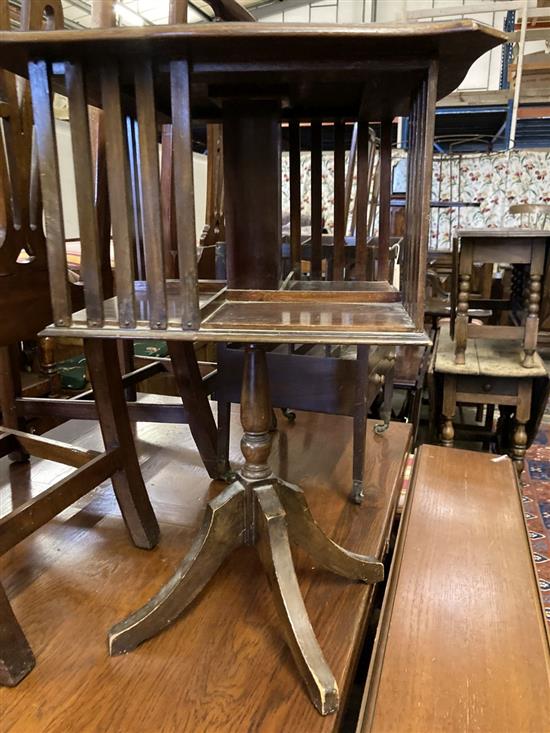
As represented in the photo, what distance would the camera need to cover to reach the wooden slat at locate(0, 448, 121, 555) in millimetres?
931

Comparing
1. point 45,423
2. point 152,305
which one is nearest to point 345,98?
point 152,305

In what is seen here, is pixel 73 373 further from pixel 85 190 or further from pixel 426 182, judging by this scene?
pixel 426 182

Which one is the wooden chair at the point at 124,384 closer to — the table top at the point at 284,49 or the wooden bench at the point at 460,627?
the table top at the point at 284,49

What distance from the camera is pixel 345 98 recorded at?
105 cm

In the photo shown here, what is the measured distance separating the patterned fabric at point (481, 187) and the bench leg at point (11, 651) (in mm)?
4910

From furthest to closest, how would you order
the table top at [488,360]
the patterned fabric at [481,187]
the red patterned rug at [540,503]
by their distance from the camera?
the patterned fabric at [481,187] < the table top at [488,360] < the red patterned rug at [540,503]

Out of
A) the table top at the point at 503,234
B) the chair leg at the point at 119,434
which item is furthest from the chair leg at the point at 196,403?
the table top at the point at 503,234

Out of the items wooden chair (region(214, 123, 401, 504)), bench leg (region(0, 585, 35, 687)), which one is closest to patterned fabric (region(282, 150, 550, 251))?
wooden chair (region(214, 123, 401, 504))

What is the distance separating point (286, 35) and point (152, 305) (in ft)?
1.21

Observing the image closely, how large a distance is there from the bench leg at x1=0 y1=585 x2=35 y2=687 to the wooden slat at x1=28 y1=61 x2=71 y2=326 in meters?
0.46

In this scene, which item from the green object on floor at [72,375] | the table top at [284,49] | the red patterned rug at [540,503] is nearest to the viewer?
the table top at [284,49]

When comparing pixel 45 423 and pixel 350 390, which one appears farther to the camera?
pixel 45 423

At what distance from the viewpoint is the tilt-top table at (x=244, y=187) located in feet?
2.22

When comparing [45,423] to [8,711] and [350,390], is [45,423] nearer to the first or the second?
[350,390]
